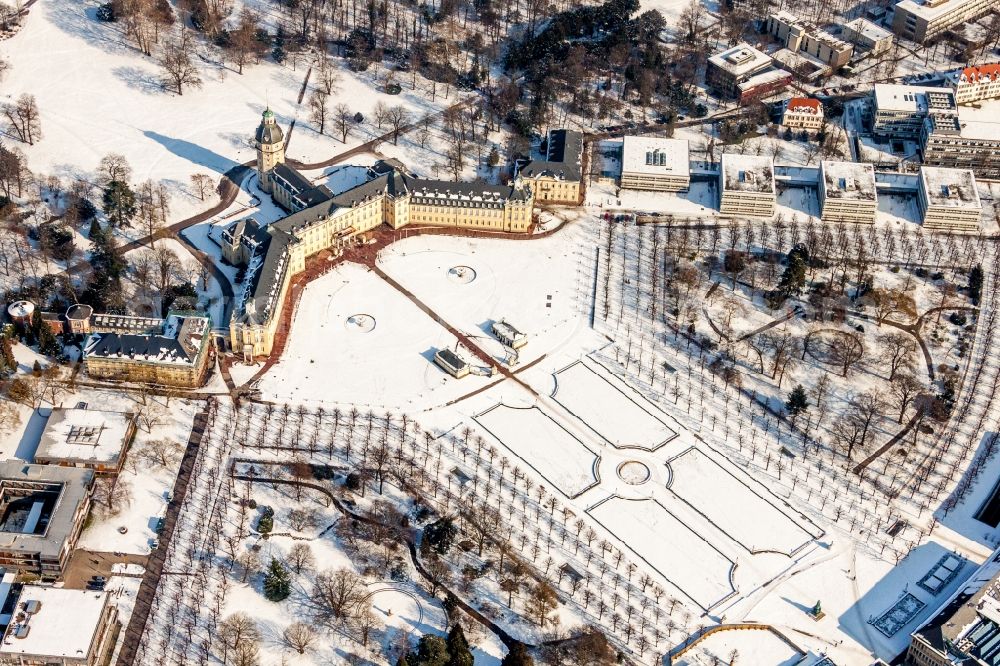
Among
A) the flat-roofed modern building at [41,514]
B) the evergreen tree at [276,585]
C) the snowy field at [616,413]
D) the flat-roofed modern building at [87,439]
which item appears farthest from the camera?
the snowy field at [616,413]

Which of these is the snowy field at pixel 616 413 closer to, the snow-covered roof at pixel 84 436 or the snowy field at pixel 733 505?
the snowy field at pixel 733 505

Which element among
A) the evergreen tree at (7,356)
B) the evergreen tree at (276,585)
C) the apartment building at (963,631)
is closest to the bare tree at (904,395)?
the apartment building at (963,631)

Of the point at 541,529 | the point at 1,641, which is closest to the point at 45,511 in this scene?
the point at 1,641

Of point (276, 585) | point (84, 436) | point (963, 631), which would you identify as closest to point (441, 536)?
point (276, 585)

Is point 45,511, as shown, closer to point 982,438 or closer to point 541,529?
point 541,529

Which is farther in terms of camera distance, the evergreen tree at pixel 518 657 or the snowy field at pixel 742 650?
the snowy field at pixel 742 650

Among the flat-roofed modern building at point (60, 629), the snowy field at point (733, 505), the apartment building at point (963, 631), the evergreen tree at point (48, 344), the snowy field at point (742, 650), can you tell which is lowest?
the snowy field at point (742, 650)

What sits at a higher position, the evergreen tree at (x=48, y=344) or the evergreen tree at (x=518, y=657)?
the evergreen tree at (x=48, y=344)
